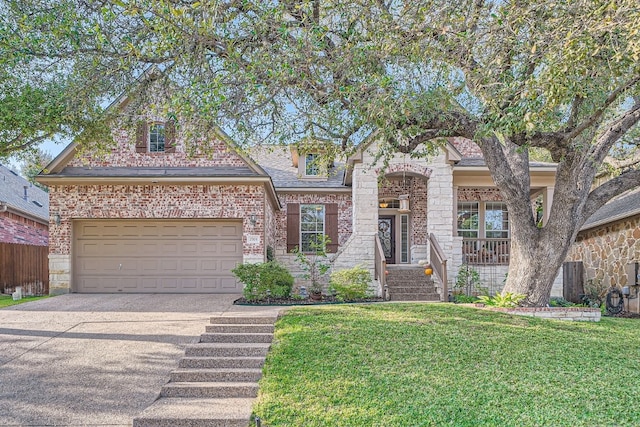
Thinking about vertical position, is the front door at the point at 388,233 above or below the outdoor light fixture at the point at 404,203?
below

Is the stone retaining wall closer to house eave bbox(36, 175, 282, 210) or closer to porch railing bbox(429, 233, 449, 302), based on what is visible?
porch railing bbox(429, 233, 449, 302)

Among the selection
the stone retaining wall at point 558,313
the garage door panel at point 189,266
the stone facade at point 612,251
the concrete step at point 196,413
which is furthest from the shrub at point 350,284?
the stone facade at point 612,251

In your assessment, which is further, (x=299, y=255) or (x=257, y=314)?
(x=299, y=255)

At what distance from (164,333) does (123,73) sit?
4825mm

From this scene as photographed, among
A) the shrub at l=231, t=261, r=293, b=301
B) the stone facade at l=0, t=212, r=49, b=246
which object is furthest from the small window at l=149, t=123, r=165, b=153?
the stone facade at l=0, t=212, r=49, b=246

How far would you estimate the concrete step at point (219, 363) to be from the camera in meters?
6.27

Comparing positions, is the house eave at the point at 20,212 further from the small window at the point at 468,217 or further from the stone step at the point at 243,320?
the small window at the point at 468,217

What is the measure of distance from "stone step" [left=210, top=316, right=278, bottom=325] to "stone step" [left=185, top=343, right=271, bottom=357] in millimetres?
1003

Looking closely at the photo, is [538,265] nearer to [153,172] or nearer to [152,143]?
[153,172]

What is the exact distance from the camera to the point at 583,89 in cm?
602

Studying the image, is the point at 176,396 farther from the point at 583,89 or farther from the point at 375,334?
the point at 583,89

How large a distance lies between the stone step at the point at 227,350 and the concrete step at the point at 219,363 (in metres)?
0.24

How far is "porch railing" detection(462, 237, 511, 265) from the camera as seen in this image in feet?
44.8

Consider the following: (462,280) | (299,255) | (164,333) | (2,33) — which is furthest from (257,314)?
(462,280)
